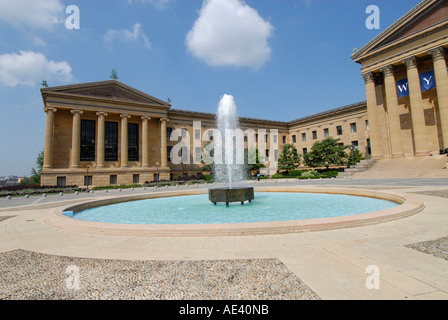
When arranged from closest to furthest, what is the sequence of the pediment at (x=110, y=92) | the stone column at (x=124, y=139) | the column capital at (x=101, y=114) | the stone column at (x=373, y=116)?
A: the stone column at (x=373, y=116) < the pediment at (x=110, y=92) < the column capital at (x=101, y=114) < the stone column at (x=124, y=139)

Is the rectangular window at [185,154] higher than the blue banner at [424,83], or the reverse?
the blue banner at [424,83]

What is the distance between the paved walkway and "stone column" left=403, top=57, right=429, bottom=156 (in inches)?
1178

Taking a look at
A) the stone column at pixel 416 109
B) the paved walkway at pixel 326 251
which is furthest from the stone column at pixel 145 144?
the stone column at pixel 416 109

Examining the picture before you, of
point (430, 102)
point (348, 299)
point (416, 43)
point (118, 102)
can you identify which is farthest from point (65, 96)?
point (430, 102)

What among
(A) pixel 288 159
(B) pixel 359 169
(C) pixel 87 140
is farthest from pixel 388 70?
(C) pixel 87 140

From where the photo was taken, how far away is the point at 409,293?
2.57 metres

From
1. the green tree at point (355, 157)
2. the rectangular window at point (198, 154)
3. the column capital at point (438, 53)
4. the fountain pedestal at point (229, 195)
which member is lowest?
the fountain pedestal at point (229, 195)

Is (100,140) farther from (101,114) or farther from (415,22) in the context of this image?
(415,22)

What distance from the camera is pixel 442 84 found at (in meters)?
27.5

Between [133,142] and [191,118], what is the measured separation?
13.3 m

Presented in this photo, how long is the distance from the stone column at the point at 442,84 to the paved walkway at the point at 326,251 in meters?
30.0

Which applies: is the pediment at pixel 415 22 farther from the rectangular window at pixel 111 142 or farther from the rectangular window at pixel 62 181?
the rectangular window at pixel 62 181

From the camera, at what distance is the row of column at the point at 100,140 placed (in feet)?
109
